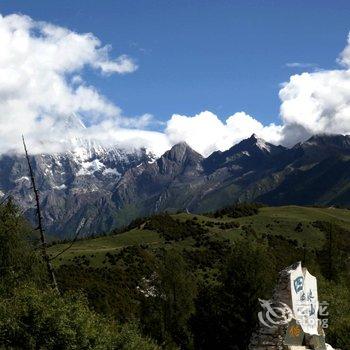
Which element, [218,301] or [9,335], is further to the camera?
[218,301]

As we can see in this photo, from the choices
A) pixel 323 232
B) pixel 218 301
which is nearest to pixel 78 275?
pixel 218 301

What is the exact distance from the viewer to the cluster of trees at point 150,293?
27672mm

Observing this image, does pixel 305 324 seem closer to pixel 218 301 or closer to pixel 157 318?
pixel 218 301

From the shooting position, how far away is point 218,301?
60.4 m

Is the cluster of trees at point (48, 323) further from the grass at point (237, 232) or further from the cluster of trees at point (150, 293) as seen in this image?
the grass at point (237, 232)

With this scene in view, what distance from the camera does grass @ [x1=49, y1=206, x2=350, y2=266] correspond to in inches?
4805

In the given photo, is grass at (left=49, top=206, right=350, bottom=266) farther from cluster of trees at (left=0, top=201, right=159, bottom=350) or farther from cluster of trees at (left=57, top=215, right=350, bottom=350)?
cluster of trees at (left=0, top=201, right=159, bottom=350)

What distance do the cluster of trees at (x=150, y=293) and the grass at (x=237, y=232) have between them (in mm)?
3544

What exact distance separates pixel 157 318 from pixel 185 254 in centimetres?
5210
